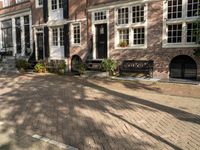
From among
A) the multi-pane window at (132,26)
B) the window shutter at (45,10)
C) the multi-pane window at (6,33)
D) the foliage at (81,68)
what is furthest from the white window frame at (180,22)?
the multi-pane window at (6,33)

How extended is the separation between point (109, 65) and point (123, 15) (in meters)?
3.02

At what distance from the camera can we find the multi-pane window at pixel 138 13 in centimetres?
1338

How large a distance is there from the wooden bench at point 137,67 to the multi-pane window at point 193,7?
119 inches

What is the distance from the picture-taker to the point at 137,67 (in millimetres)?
13539

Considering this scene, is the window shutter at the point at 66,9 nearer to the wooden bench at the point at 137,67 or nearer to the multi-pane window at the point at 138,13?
the multi-pane window at the point at 138,13

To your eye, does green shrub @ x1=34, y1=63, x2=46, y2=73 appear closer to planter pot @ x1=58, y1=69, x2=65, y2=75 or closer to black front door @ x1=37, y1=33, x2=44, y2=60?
planter pot @ x1=58, y1=69, x2=65, y2=75

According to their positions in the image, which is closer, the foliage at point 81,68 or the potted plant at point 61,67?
the foliage at point 81,68

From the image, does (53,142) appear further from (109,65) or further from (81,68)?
(81,68)

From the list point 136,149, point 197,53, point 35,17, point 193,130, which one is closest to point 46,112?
point 136,149

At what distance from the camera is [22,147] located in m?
4.84

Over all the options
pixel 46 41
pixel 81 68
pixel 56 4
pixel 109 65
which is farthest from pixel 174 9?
pixel 46 41

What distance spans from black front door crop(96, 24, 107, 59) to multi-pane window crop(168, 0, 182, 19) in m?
4.20

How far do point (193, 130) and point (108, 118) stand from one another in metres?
2.12

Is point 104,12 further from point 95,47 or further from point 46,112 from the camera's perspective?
point 46,112
